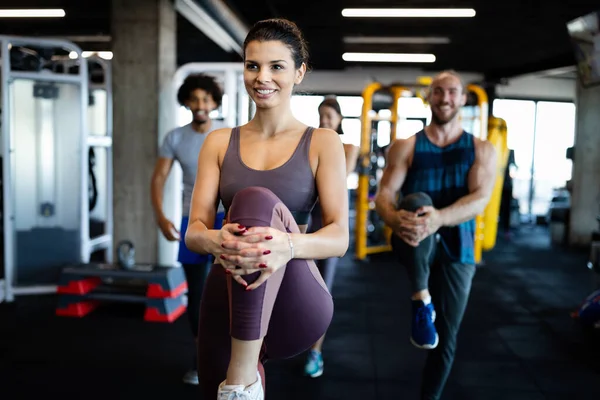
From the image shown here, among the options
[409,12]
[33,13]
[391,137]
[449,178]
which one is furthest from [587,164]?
[33,13]

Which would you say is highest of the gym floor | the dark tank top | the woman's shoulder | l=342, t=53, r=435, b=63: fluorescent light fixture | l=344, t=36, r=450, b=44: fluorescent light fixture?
l=342, t=53, r=435, b=63: fluorescent light fixture

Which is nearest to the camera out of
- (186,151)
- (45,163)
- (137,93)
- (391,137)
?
(186,151)

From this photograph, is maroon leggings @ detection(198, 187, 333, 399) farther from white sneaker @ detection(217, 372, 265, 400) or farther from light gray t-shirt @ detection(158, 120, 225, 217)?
light gray t-shirt @ detection(158, 120, 225, 217)

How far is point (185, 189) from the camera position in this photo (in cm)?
272

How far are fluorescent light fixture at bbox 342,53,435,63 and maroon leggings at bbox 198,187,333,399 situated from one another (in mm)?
9503

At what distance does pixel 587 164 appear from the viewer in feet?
26.2

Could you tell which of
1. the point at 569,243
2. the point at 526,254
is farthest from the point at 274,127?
the point at 569,243

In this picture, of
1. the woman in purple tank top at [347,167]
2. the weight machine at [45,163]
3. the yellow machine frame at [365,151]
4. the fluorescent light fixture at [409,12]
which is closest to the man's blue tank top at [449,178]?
the woman in purple tank top at [347,167]

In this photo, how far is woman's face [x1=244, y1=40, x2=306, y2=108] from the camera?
1.32 m

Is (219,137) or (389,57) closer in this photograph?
(219,137)

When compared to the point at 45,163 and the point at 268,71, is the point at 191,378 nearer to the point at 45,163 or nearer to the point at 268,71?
the point at 268,71

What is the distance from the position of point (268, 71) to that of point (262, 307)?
0.58 m

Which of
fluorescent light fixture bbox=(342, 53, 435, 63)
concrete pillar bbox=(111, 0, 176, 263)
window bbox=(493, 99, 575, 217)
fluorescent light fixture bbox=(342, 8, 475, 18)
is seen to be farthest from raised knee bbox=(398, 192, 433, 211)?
window bbox=(493, 99, 575, 217)

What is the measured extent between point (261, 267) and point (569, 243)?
8.34 meters
